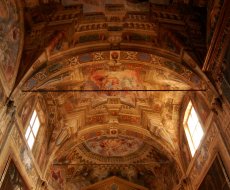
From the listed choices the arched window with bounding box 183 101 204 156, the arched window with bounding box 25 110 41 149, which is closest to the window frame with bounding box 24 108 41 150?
the arched window with bounding box 25 110 41 149

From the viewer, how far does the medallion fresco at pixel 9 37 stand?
991 cm

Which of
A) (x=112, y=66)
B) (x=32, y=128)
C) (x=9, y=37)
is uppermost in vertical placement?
(x=112, y=66)

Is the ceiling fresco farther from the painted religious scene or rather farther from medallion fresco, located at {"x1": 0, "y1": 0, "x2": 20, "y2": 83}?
medallion fresco, located at {"x1": 0, "y1": 0, "x2": 20, "y2": 83}

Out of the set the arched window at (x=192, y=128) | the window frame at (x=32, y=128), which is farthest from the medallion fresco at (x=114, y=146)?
the window frame at (x=32, y=128)

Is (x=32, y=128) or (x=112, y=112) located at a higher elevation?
(x=112, y=112)

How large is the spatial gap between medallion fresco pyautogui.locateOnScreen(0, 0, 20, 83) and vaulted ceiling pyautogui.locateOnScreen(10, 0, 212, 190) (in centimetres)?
54

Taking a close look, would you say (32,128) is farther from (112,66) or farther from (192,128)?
(192,128)

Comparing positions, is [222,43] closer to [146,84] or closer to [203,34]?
[203,34]

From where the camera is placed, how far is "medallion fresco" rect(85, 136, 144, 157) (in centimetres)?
1869

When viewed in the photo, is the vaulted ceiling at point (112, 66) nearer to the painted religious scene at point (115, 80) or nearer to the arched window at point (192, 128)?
the painted religious scene at point (115, 80)

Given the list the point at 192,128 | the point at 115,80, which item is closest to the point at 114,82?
the point at 115,80

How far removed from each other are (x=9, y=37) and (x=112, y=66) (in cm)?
476

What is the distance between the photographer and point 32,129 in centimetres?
1320

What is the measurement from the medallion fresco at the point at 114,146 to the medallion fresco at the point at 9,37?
931 cm
